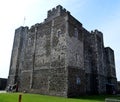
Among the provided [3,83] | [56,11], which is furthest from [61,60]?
[3,83]

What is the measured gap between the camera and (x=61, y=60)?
69.9 feet

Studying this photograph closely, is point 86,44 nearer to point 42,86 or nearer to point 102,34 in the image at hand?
point 102,34

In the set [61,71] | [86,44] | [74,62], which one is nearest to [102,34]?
[86,44]

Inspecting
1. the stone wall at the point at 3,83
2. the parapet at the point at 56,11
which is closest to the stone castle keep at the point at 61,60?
the parapet at the point at 56,11

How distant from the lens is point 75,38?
23609 millimetres

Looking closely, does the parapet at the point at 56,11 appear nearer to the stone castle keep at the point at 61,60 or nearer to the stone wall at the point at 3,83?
the stone castle keep at the point at 61,60

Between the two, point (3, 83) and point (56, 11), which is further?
point (3, 83)

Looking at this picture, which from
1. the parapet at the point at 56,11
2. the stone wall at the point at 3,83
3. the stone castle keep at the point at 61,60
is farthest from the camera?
the stone wall at the point at 3,83

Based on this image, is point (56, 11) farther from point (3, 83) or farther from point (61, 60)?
point (3, 83)

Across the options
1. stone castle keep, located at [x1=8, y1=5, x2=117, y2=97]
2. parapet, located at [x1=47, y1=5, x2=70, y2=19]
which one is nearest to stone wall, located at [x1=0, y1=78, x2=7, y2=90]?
stone castle keep, located at [x1=8, y1=5, x2=117, y2=97]

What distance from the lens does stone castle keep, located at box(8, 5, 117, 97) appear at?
2097 cm

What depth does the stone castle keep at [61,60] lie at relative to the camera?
68.8 feet

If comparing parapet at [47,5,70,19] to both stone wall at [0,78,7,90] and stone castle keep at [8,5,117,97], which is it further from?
stone wall at [0,78,7,90]

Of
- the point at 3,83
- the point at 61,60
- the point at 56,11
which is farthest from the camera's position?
the point at 3,83
